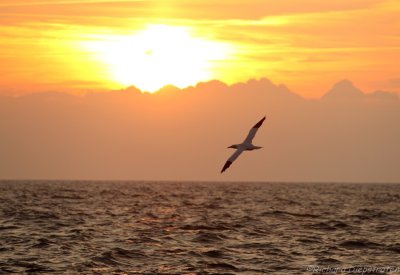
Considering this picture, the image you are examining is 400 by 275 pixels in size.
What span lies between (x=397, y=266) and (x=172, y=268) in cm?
990

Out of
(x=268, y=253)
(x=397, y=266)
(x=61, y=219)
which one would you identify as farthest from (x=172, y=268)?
(x=61, y=219)

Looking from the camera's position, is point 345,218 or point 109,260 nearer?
point 109,260

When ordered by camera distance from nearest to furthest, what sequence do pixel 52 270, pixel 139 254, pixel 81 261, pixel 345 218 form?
pixel 52 270
pixel 81 261
pixel 139 254
pixel 345 218

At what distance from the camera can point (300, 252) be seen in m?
35.1

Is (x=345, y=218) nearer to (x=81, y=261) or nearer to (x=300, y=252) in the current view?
(x=300, y=252)

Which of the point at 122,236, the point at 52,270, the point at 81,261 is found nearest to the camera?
the point at 52,270

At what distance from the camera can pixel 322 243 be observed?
38.9 m

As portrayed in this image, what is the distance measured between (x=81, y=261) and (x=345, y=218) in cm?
3010

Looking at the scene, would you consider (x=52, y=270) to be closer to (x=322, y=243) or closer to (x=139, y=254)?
(x=139, y=254)

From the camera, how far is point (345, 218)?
5725cm

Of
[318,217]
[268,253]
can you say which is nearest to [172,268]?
[268,253]

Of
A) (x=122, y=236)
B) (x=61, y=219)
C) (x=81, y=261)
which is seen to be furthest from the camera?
(x=61, y=219)

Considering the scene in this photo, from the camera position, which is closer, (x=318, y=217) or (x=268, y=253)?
(x=268, y=253)

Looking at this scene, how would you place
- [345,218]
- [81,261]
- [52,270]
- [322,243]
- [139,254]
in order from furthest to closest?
1. [345,218]
2. [322,243]
3. [139,254]
4. [81,261]
5. [52,270]
